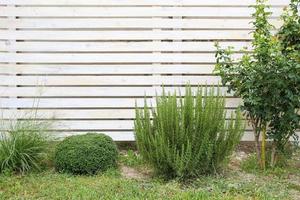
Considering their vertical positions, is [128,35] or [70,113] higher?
[128,35]

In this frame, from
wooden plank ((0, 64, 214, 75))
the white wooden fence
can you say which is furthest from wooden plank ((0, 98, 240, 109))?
wooden plank ((0, 64, 214, 75))

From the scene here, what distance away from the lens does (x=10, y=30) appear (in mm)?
5238

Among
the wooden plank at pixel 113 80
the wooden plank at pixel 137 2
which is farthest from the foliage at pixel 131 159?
the wooden plank at pixel 137 2

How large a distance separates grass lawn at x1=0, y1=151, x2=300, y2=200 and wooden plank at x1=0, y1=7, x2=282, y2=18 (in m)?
1.96

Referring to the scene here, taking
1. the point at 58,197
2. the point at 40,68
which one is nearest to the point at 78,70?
the point at 40,68

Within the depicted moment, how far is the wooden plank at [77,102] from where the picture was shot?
529 centimetres

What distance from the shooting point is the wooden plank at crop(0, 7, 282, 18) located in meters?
5.25

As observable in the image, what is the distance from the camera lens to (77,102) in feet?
17.5

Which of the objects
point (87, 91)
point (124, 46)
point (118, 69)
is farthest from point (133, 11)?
point (87, 91)

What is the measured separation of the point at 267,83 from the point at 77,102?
232 centimetres

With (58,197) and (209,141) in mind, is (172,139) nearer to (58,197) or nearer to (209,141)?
(209,141)

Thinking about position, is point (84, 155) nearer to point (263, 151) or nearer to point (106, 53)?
point (106, 53)

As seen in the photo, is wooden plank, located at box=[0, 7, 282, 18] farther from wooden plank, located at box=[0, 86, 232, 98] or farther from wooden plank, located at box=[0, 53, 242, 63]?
wooden plank, located at box=[0, 86, 232, 98]

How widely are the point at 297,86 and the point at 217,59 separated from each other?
3.25 feet
